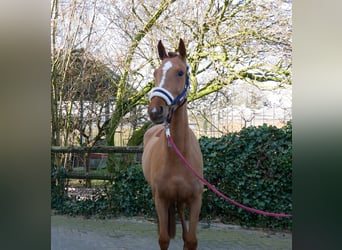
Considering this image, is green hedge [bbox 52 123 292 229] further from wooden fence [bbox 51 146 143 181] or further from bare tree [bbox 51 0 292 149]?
bare tree [bbox 51 0 292 149]

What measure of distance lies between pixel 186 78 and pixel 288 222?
275cm

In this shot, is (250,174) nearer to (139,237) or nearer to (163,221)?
(139,237)

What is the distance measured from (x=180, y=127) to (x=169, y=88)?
0.41 meters

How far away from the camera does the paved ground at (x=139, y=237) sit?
4195 millimetres

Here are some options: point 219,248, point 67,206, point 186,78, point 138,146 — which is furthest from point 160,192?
point 67,206

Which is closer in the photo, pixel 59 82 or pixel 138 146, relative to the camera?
pixel 138 146

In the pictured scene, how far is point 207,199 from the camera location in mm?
4949

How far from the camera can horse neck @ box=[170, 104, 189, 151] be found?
2770mm

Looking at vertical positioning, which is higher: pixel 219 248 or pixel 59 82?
pixel 59 82

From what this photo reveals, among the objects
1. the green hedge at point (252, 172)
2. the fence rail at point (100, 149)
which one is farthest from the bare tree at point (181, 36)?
the green hedge at point (252, 172)

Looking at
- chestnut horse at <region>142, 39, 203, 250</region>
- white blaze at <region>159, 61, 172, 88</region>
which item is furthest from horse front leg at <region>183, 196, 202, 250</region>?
white blaze at <region>159, 61, 172, 88</region>

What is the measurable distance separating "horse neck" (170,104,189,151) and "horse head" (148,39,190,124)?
7 cm
